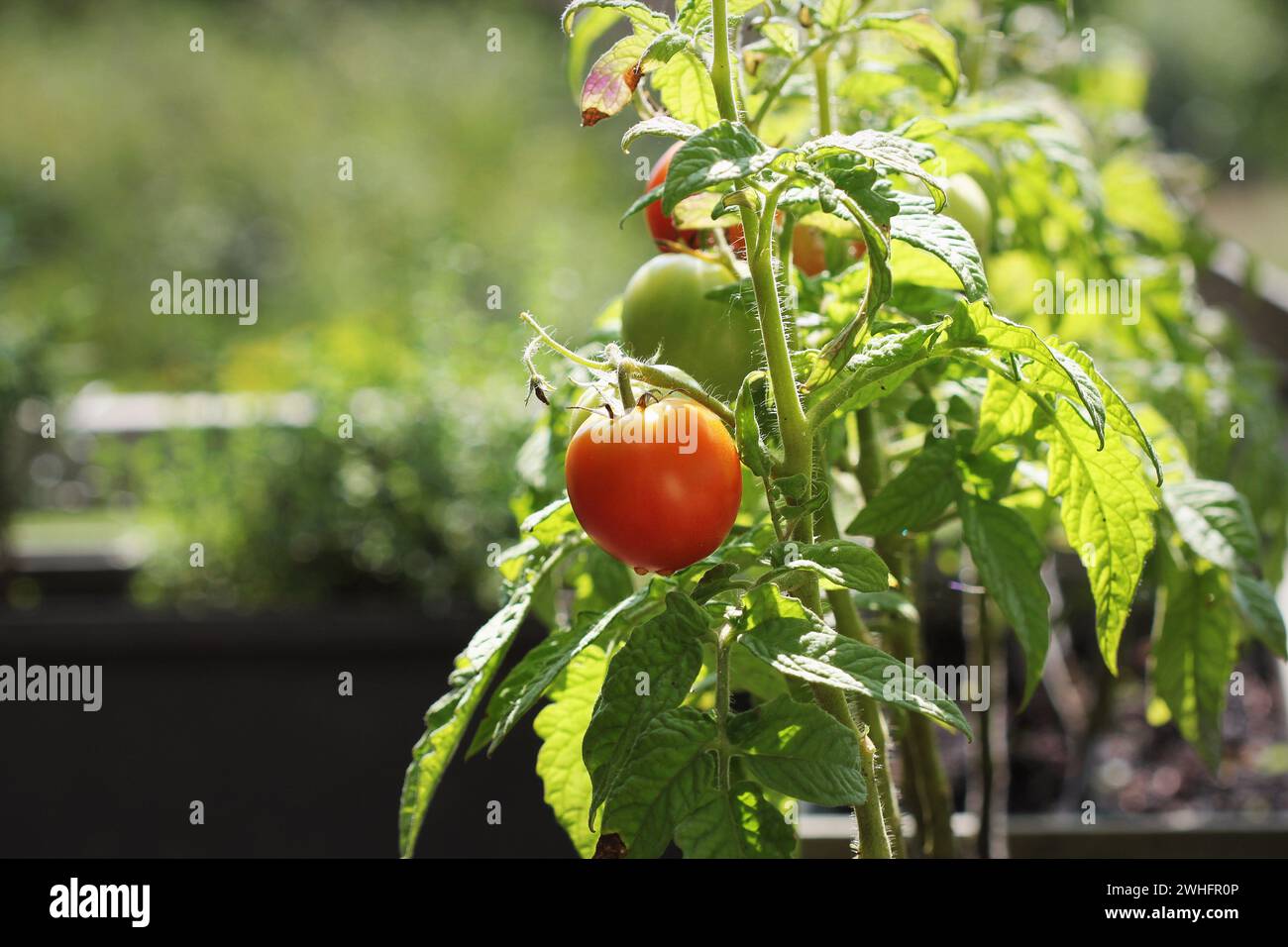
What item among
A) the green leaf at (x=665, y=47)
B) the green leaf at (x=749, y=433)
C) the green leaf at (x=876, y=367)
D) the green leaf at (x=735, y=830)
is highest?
the green leaf at (x=665, y=47)

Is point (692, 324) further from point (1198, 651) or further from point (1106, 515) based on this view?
point (1198, 651)

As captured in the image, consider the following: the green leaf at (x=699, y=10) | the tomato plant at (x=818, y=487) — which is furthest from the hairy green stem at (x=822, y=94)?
the green leaf at (x=699, y=10)

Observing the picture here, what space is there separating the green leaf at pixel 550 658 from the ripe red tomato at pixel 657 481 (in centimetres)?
2

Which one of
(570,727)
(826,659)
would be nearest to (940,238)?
(826,659)

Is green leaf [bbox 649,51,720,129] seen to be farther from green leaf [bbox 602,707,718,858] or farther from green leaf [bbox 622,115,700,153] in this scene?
green leaf [bbox 602,707,718,858]

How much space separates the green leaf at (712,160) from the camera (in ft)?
1.24

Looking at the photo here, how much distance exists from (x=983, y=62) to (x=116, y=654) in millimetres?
1116

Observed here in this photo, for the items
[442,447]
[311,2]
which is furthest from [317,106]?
[442,447]

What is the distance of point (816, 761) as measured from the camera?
1.37ft

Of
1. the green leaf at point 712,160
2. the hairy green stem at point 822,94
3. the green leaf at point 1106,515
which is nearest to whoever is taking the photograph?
the green leaf at point 712,160

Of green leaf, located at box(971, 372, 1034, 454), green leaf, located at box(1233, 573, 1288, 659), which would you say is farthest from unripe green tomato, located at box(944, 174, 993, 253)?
green leaf, located at box(1233, 573, 1288, 659)

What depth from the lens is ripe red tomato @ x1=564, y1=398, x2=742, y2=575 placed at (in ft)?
1.45

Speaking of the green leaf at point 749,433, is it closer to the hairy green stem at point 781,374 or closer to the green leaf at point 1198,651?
the hairy green stem at point 781,374
